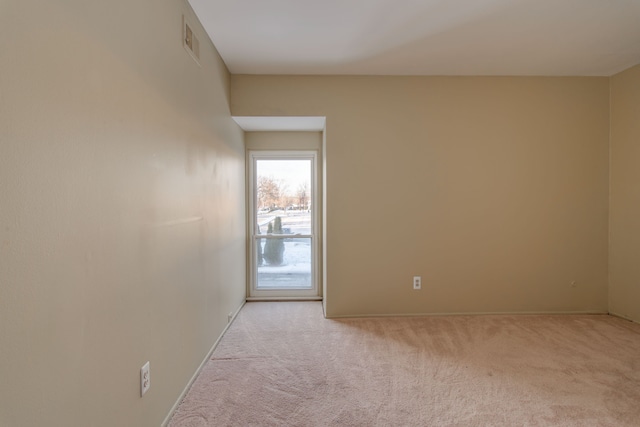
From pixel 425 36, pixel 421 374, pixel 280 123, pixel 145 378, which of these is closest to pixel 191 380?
pixel 145 378

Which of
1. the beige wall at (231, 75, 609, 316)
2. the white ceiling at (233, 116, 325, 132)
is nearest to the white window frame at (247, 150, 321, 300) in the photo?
the white ceiling at (233, 116, 325, 132)

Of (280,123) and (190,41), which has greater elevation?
(190,41)

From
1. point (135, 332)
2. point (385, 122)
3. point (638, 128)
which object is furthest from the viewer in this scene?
point (385, 122)

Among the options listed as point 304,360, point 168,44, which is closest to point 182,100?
point 168,44

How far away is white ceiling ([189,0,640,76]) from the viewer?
85.4 inches

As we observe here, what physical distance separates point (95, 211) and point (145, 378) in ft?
2.87

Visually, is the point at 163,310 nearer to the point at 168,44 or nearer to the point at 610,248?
the point at 168,44

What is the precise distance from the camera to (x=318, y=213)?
161 inches

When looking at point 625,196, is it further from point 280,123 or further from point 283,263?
point 283,263

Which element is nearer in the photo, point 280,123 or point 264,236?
point 280,123

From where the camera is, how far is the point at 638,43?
2684mm

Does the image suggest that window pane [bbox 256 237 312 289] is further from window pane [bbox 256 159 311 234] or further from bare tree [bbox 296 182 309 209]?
bare tree [bbox 296 182 309 209]

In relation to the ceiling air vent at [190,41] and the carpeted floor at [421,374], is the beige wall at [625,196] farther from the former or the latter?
the ceiling air vent at [190,41]

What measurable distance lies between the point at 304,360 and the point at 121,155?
1.95 metres
